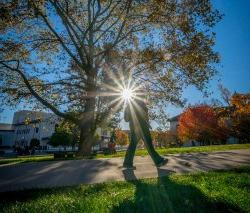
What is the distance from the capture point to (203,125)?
6769 cm

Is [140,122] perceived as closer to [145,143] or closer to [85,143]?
[145,143]

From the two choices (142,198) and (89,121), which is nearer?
(142,198)

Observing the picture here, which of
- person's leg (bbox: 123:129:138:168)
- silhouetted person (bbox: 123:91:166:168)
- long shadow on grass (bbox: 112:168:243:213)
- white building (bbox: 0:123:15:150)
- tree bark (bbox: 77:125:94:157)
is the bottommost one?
long shadow on grass (bbox: 112:168:243:213)

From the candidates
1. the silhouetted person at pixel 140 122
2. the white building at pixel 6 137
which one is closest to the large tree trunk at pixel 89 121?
the silhouetted person at pixel 140 122

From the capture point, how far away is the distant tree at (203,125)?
2645 inches

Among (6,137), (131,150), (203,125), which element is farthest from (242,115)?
(6,137)

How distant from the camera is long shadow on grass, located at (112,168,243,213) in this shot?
131 inches

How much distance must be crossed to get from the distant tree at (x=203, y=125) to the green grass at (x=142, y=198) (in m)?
64.2

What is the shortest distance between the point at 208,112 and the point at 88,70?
51416 mm

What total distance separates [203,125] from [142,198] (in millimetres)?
66287

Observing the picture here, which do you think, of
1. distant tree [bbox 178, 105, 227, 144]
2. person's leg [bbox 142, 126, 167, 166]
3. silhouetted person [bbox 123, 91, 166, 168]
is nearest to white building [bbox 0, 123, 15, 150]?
distant tree [bbox 178, 105, 227, 144]

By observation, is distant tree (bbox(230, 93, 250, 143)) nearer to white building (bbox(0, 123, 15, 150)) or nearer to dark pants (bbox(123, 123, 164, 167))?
dark pants (bbox(123, 123, 164, 167))

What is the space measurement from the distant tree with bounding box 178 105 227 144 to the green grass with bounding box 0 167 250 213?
2528 inches

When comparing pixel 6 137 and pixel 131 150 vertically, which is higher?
pixel 6 137
